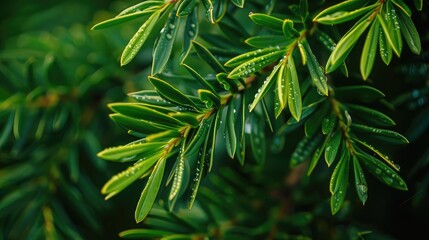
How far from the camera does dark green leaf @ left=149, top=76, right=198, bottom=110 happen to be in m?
0.41

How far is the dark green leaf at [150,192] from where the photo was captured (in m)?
0.39

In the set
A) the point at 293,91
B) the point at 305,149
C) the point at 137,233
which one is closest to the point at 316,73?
the point at 293,91

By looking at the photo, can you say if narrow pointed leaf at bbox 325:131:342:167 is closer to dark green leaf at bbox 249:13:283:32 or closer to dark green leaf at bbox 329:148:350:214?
dark green leaf at bbox 329:148:350:214

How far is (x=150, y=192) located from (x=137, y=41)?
13 cm

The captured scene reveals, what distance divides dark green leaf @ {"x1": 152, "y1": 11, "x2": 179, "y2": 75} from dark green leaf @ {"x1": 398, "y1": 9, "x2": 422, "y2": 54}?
0.20 metres

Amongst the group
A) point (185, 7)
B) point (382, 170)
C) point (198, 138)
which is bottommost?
point (382, 170)

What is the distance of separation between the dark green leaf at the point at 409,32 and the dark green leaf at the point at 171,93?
0.19 metres

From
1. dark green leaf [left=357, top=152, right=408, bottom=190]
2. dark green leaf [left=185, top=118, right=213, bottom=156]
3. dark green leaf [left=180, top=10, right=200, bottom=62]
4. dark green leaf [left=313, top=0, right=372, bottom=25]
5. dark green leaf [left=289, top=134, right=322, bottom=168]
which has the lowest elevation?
dark green leaf [left=357, top=152, right=408, bottom=190]

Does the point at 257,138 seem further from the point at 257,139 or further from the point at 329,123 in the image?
the point at 329,123

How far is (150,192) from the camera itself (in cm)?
41

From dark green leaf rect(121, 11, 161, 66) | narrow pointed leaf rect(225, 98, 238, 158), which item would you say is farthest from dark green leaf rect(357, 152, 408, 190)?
dark green leaf rect(121, 11, 161, 66)

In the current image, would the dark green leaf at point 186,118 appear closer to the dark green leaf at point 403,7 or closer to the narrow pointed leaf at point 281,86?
the narrow pointed leaf at point 281,86

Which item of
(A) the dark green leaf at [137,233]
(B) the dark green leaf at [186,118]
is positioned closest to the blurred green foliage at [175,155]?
(A) the dark green leaf at [137,233]

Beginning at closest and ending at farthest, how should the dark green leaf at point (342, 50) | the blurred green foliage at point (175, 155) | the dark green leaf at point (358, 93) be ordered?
1. the dark green leaf at point (342, 50)
2. the dark green leaf at point (358, 93)
3. the blurred green foliage at point (175, 155)
